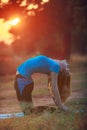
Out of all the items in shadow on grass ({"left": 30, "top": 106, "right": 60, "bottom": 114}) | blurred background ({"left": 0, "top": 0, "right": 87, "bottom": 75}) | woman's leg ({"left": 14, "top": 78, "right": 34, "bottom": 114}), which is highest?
blurred background ({"left": 0, "top": 0, "right": 87, "bottom": 75})

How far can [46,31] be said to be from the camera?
17.4 m

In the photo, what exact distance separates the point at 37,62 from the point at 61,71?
0.34 m

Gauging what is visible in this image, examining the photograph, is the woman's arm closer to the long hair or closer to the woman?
the woman

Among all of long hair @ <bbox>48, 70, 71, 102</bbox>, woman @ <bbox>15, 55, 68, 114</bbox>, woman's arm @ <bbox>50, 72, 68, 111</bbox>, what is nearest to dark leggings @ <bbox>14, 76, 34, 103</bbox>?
woman @ <bbox>15, 55, 68, 114</bbox>

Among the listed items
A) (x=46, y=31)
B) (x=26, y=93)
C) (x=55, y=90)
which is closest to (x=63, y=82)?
(x=55, y=90)

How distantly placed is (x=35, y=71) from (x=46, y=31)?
10138 millimetres

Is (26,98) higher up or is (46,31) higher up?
(46,31)

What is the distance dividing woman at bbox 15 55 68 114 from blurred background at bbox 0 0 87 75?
13.9 feet

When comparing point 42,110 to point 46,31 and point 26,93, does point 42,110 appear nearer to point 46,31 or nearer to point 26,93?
point 26,93

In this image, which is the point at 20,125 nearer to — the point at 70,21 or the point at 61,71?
the point at 61,71

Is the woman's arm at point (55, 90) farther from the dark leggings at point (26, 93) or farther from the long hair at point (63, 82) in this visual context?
the dark leggings at point (26, 93)

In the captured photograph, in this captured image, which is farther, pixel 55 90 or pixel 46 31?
pixel 46 31

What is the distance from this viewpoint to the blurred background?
1358 centimetres

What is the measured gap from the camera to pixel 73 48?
15.5 metres
